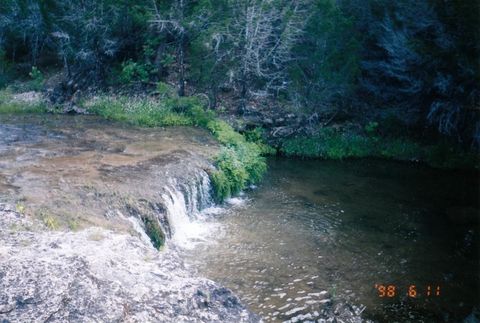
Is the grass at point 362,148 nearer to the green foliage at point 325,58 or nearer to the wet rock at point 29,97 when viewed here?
the green foliage at point 325,58

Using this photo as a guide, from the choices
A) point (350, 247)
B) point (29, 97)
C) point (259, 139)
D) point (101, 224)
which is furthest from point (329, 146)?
point (29, 97)

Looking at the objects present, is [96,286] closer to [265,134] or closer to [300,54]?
[265,134]

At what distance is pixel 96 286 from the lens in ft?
20.5

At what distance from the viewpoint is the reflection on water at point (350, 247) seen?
8.72 m

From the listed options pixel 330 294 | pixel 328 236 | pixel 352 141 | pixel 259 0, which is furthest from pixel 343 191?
pixel 259 0

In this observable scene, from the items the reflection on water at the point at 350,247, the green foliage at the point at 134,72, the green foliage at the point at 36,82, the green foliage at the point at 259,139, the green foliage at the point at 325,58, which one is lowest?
the reflection on water at the point at 350,247

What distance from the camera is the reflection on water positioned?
8.72 metres

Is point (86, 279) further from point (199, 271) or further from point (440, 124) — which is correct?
point (440, 124)

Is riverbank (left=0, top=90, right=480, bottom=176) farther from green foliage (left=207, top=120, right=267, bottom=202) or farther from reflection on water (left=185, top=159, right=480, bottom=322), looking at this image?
reflection on water (left=185, top=159, right=480, bottom=322)

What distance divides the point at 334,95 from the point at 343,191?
6653mm
